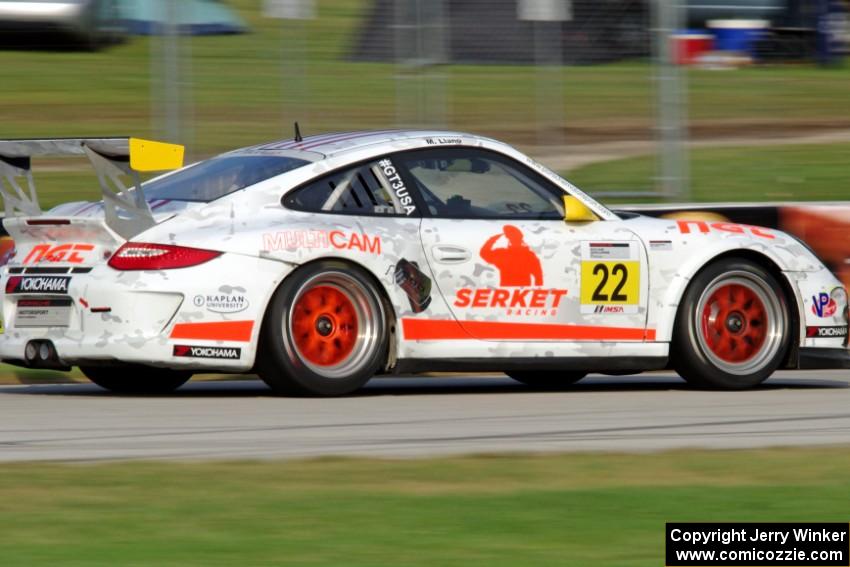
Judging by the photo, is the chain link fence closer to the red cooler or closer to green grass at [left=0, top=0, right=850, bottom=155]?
green grass at [left=0, top=0, right=850, bottom=155]

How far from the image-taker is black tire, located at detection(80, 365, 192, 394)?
9414 mm

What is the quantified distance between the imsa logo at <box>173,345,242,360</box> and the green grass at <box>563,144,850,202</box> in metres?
6.52

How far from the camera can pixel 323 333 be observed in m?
8.67

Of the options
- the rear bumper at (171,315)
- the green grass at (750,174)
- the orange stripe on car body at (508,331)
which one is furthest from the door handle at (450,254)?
the green grass at (750,174)

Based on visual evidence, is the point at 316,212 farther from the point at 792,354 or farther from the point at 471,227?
the point at 792,354

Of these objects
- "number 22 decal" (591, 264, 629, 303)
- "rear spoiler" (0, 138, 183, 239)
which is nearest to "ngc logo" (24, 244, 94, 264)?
"rear spoiler" (0, 138, 183, 239)

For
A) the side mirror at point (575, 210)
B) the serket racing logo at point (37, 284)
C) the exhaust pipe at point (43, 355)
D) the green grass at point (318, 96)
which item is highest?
the green grass at point (318, 96)

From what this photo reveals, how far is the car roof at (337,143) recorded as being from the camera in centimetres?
909

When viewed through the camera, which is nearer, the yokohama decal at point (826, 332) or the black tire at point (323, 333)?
the black tire at point (323, 333)

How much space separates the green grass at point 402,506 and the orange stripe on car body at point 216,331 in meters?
1.97

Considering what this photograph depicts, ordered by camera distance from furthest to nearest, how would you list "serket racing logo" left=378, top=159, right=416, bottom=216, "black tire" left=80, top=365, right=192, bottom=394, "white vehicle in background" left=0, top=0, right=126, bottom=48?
1. "white vehicle in background" left=0, top=0, right=126, bottom=48
2. "black tire" left=80, top=365, right=192, bottom=394
3. "serket racing logo" left=378, top=159, right=416, bottom=216

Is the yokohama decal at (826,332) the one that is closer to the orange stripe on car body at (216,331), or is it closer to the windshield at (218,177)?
the windshield at (218,177)

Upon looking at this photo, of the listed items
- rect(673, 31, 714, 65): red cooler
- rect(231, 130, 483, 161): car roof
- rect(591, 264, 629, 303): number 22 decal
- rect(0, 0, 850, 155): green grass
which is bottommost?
rect(591, 264, 629, 303): number 22 decal

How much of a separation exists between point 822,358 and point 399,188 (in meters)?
2.69
